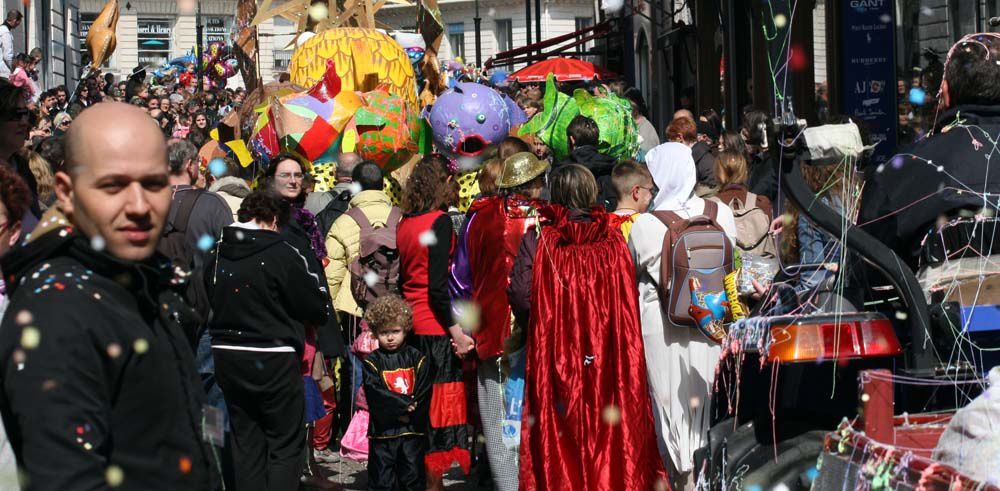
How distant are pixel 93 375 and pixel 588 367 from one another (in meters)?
4.29

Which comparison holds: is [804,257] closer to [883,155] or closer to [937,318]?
[937,318]

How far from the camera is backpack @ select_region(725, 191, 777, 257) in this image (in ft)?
25.2

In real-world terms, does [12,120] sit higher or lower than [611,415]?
higher

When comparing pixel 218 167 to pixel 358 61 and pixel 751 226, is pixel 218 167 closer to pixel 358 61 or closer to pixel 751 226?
pixel 358 61

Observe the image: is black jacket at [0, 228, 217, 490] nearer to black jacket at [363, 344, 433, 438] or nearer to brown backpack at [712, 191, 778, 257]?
black jacket at [363, 344, 433, 438]

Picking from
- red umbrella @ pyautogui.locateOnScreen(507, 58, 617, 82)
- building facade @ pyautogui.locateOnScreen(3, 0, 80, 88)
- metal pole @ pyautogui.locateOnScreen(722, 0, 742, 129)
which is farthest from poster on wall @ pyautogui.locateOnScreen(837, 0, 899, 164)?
building facade @ pyautogui.locateOnScreen(3, 0, 80, 88)

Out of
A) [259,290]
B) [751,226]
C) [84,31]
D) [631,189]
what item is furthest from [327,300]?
[84,31]

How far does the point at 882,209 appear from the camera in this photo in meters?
4.47

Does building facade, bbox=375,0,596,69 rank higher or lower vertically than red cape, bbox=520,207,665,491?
higher

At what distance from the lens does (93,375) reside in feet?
8.45

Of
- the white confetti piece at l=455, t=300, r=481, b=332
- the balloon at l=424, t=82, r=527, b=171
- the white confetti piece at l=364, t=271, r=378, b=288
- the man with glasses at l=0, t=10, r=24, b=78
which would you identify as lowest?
the white confetti piece at l=455, t=300, r=481, b=332

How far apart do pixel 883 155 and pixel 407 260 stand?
6289 millimetres

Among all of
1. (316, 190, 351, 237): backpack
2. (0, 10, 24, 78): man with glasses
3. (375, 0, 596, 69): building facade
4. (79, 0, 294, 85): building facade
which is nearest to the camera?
(316, 190, 351, 237): backpack

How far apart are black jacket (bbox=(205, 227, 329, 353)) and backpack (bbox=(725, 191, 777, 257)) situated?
249 centimetres
